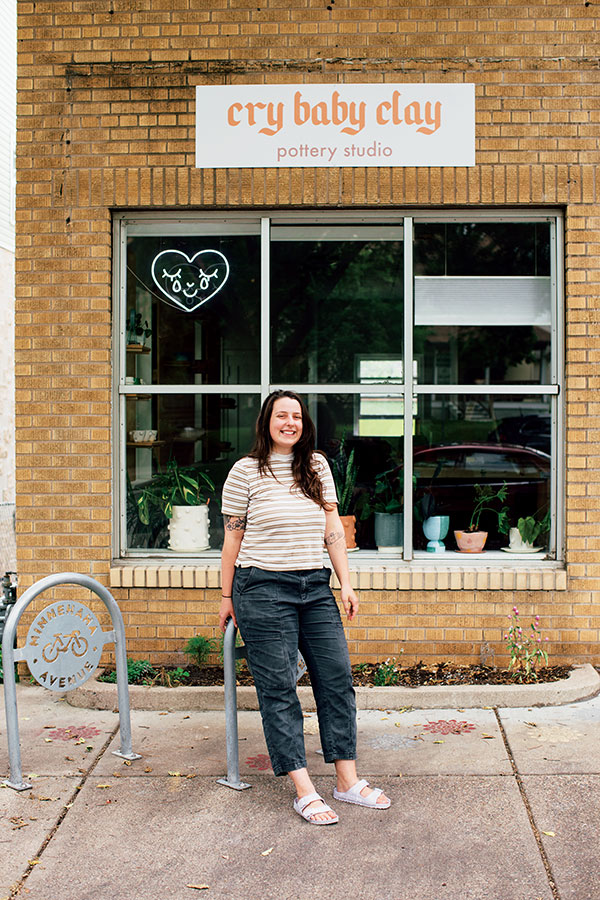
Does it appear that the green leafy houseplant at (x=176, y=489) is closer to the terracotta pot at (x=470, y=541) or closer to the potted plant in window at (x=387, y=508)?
the potted plant in window at (x=387, y=508)

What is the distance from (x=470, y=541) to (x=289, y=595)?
242 centimetres

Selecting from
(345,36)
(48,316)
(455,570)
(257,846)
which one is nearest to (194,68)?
(345,36)

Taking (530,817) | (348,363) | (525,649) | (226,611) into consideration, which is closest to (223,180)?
(348,363)

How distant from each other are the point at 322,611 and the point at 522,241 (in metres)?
3.14

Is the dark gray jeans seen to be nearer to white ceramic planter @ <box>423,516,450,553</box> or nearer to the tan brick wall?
the tan brick wall

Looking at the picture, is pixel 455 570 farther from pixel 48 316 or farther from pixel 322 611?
pixel 48 316

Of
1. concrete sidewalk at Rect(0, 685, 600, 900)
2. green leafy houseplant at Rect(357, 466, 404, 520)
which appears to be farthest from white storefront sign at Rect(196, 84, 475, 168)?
concrete sidewalk at Rect(0, 685, 600, 900)

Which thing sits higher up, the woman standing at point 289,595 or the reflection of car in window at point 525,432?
the reflection of car in window at point 525,432

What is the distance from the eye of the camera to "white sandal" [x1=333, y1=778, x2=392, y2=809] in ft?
13.2

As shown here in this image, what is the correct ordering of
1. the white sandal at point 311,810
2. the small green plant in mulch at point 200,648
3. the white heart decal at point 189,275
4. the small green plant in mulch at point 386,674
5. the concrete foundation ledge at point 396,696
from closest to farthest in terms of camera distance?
the white sandal at point 311,810
the concrete foundation ledge at point 396,696
the small green plant in mulch at point 386,674
the small green plant in mulch at point 200,648
the white heart decal at point 189,275

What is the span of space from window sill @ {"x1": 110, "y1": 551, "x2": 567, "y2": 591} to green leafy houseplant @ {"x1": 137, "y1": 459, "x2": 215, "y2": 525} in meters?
0.42

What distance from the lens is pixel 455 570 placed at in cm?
585

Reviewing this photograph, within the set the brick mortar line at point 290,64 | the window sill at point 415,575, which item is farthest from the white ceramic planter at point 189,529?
the brick mortar line at point 290,64

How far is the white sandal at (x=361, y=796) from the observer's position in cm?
402
